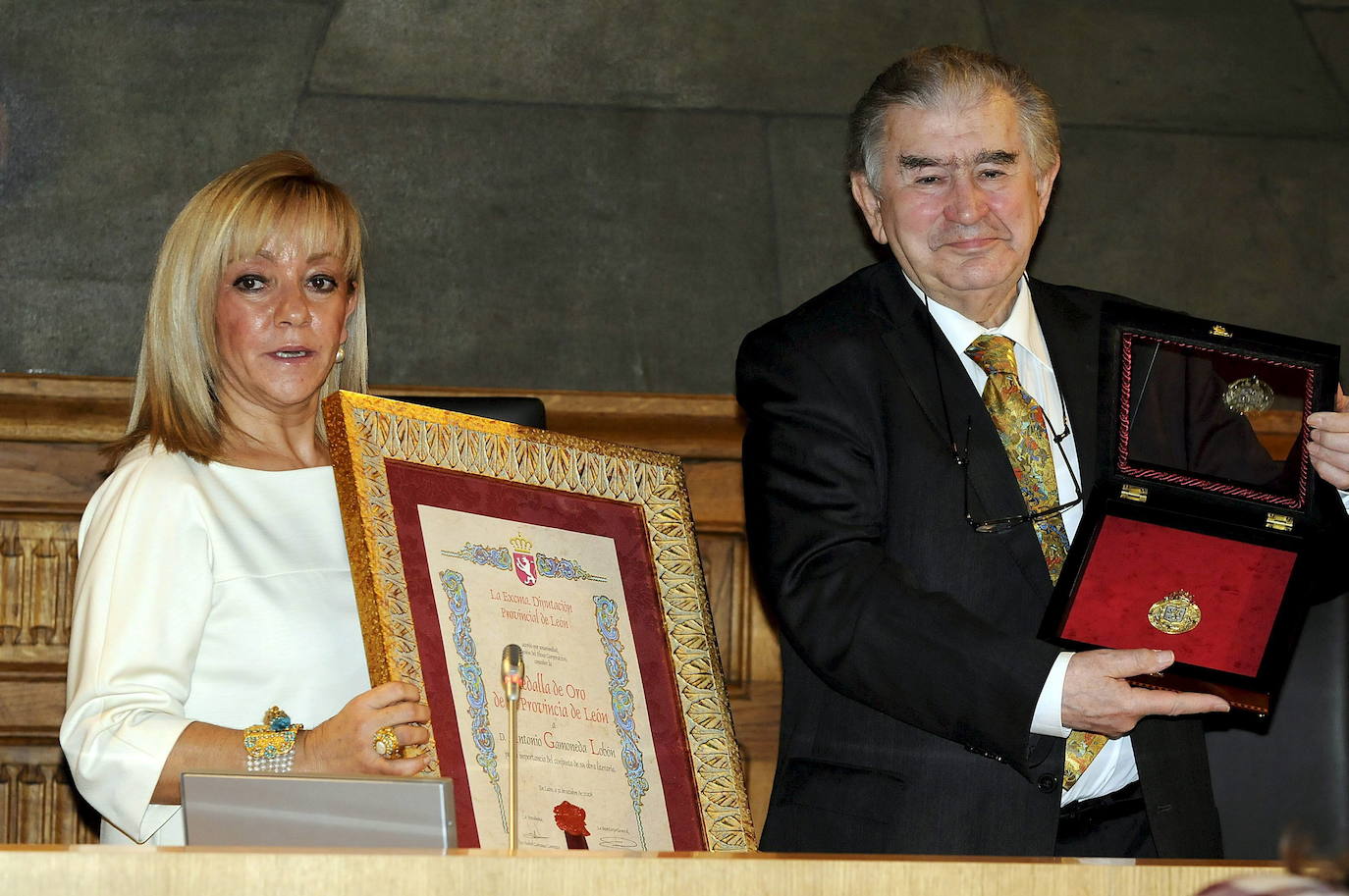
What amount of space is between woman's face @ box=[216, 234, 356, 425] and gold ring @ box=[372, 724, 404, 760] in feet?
2.05

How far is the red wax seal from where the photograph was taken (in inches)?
80.5

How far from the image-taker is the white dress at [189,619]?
2.02 m

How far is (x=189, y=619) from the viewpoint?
2121mm

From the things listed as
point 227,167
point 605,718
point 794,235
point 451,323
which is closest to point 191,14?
point 227,167

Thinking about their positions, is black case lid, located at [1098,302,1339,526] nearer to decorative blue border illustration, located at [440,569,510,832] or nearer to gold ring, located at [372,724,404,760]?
decorative blue border illustration, located at [440,569,510,832]

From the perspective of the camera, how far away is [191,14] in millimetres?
3188

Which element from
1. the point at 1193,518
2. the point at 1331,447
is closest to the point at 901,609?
the point at 1193,518

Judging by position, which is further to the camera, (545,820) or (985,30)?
(985,30)

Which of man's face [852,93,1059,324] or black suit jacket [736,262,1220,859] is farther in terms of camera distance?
man's face [852,93,1059,324]

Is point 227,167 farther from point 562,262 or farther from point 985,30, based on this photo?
point 985,30

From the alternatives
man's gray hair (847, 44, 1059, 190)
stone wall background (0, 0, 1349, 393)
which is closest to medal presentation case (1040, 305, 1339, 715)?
man's gray hair (847, 44, 1059, 190)

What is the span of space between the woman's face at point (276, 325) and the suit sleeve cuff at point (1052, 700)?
3.75 feet

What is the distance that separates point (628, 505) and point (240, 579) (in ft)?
1.81

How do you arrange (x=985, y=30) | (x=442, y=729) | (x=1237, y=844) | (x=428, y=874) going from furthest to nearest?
(x=985, y=30) → (x=1237, y=844) → (x=442, y=729) → (x=428, y=874)
